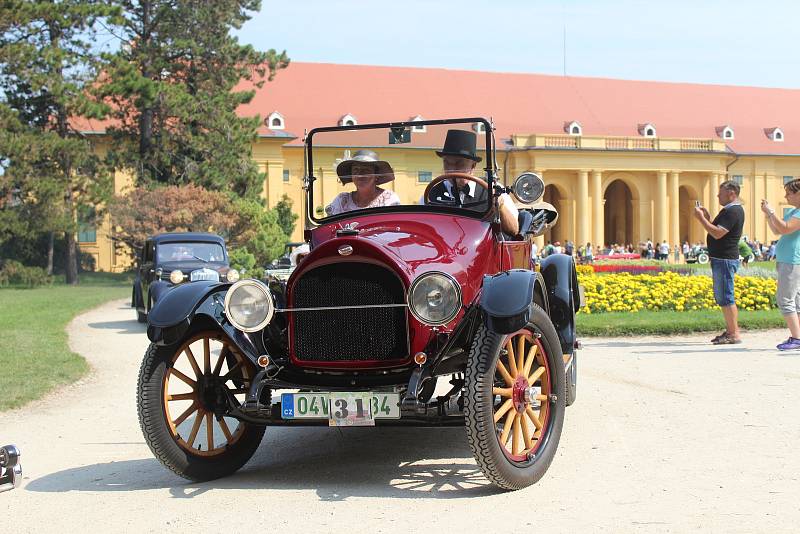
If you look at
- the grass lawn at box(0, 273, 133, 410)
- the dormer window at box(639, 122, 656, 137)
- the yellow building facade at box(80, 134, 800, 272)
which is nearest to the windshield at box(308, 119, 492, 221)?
the grass lawn at box(0, 273, 133, 410)

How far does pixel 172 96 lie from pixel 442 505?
40.8 metres

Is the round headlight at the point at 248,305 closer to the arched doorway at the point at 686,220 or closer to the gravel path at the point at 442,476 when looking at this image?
the gravel path at the point at 442,476

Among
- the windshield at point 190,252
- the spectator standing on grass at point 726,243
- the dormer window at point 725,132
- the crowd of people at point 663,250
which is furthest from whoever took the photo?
the dormer window at point 725,132

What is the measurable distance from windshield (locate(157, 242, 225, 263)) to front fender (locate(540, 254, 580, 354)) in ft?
41.7

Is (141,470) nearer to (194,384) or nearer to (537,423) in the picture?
(194,384)

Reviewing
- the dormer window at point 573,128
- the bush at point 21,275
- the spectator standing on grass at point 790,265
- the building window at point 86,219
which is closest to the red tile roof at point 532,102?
the dormer window at point 573,128

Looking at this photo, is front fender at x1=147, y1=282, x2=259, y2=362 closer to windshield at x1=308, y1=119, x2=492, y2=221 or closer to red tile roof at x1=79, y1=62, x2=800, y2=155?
windshield at x1=308, y1=119, x2=492, y2=221

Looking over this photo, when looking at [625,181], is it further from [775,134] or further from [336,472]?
[336,472]

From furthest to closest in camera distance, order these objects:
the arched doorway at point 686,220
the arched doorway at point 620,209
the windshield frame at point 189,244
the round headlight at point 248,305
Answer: the arched doorway at point 620,209, the arched doorway at point 686,220, the windshield frame at point 189,244, the round headlight at point 248,305

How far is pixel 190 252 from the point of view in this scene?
778 inches

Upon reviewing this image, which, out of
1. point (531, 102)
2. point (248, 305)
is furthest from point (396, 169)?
point (531, 102)

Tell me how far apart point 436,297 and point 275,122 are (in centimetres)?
5844

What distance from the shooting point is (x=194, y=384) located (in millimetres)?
6145

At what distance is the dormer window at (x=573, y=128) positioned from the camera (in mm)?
68875
